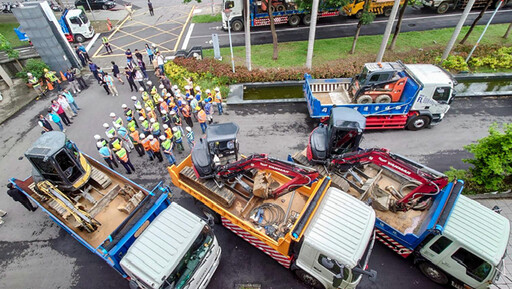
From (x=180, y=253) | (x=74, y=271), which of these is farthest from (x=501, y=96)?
(x=74, y=271)

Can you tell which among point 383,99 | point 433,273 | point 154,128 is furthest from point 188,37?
point 433,273

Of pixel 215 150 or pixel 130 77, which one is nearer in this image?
pixel 215 150

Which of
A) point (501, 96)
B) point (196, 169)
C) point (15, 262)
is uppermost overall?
point (196, 169)

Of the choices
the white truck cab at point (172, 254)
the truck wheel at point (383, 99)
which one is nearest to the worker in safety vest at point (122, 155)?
the white truck cab at point (172, 254)

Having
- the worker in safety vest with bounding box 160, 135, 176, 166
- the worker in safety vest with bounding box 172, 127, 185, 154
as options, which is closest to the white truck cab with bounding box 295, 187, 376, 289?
the worker in safety vest with bounding box 160, 135, 176, 166

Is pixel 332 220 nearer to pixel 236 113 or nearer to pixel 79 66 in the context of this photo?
pixel 236 113

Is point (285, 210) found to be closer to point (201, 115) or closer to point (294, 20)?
point (201, 115)
